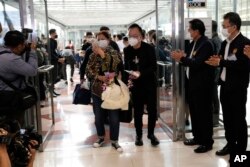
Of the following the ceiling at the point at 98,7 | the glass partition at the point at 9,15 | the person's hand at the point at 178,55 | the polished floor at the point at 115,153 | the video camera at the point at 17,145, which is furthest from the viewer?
the ceiling at the point at 98,7

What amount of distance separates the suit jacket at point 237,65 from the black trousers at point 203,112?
0.35m

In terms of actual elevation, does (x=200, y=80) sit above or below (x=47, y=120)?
above

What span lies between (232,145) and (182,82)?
3.03ft

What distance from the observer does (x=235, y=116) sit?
3.31 metres

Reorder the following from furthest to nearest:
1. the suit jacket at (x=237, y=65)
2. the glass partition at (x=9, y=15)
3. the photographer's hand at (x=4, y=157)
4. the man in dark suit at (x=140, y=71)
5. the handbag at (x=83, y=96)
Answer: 1. the handbag at (x=83, y=96)
2. the glass partition at (x=9, y=15)
3. the man in dark suit at (x=140, y=71)
4. the suit jacket at (x=237, y=65)
5. the photographer's hand at (x=4, y=157)

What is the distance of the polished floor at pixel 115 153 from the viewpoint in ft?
11.1

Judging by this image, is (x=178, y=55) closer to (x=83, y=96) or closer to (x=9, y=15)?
(x=83, y=96)

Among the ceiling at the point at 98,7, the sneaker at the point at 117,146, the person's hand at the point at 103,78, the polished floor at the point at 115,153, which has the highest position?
the ceiling at the point at 98,7

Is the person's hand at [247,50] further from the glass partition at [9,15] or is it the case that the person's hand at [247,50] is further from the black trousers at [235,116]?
the glass partition at [9,15]

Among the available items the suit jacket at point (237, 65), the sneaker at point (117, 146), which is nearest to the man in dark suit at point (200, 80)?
Result: the suit jacket at point (237, 65)

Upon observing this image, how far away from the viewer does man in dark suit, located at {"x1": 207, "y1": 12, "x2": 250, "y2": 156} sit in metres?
3.13

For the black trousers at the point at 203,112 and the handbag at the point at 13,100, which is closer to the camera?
the handbag at the point at 13,100

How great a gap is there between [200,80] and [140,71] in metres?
0.66

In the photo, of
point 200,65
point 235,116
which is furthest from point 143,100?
point 235,116
